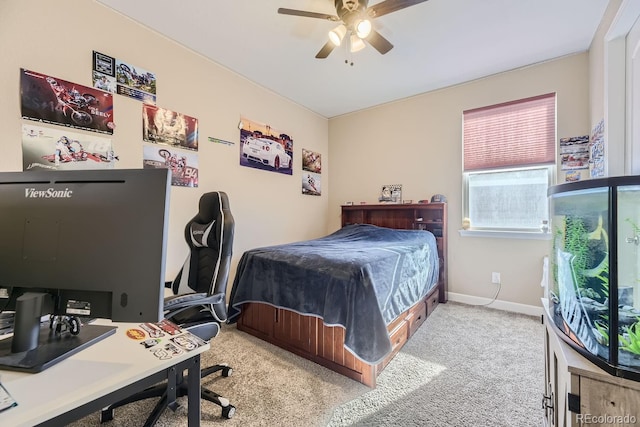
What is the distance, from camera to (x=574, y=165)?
2654 millimetres

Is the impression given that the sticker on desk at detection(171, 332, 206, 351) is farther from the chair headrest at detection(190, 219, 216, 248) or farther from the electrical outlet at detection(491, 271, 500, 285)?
the electrical outlet at detection(491, 271, 500, 285)

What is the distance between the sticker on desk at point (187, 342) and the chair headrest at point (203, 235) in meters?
0.91

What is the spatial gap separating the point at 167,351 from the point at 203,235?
1.08 meters

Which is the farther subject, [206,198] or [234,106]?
[234,106]

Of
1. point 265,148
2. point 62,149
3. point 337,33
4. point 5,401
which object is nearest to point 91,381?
point 5,401

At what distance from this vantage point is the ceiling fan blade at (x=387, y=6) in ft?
5.60

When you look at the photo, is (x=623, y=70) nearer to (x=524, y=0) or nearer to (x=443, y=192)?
(x=524, y=0)

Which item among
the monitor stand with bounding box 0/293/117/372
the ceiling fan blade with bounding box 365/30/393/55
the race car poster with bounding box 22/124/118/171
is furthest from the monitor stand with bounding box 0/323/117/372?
the ceiling fan blade with bounding box 365/30/393/55

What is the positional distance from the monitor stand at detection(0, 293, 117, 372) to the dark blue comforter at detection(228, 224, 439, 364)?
129 centimetres

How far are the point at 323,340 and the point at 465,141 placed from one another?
9.76 feet

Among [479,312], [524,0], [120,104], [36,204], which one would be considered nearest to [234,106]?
[120,104]

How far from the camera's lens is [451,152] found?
337 centimetres

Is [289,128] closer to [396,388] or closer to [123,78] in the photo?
[123,78]

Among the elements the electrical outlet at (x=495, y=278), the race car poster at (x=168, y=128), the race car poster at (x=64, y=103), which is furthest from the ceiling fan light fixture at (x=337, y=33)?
the electrical outlet at (x=495, y=278)
